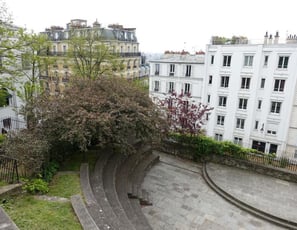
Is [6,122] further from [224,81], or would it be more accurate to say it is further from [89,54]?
[224,81]

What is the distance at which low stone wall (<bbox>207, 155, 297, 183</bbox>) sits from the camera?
13612mm

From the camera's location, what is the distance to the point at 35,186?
25.9 feet

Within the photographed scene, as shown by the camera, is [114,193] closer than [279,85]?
Yes

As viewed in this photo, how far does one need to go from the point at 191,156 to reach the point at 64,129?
10.9m

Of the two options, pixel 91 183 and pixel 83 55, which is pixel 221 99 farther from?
pixel 91 183

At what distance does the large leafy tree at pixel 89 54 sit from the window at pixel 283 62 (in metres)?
17.7

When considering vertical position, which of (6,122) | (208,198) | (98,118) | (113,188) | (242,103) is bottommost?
(208,198)

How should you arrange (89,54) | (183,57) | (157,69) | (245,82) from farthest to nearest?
(157,69), (183,57), (245,82), (89,54)

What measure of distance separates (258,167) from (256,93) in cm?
1218

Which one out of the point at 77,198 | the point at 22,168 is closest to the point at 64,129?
the point at 22,168

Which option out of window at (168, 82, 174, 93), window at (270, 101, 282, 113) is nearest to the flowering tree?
window at (270, 101, 282, 113)

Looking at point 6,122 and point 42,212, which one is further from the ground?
point 6,122

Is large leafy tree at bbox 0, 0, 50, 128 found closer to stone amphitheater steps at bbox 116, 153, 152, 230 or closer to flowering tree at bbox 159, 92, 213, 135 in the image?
stone amphitheater steps at bbox 116, 153, 152, 230

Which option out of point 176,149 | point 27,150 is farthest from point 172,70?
A: point 27,150
